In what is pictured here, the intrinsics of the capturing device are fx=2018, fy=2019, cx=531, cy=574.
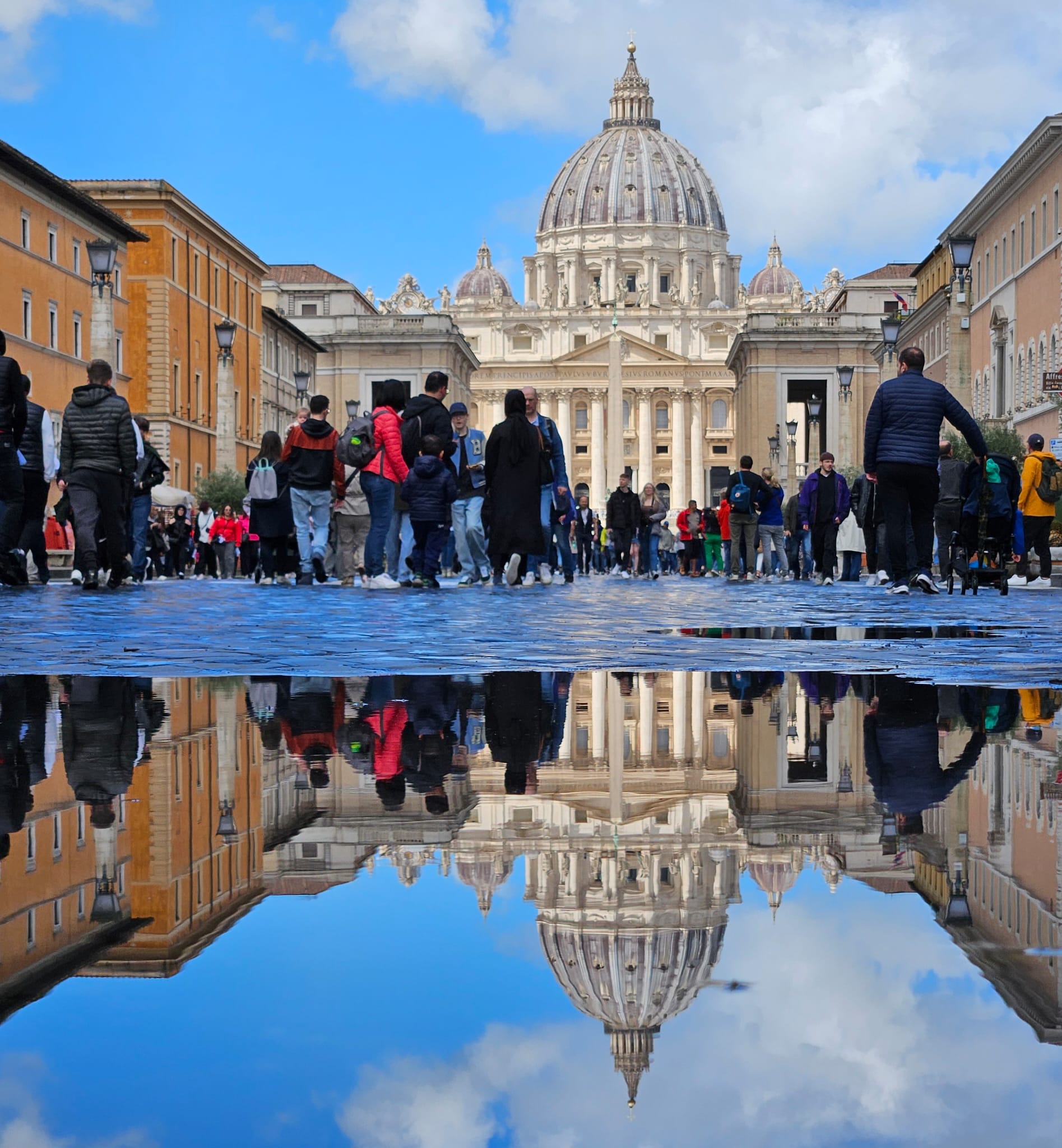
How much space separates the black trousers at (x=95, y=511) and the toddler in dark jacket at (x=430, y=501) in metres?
2.44

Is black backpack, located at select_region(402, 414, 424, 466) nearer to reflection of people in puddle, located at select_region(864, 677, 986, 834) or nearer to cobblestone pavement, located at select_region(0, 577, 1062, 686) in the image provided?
cobblestone pavement, located at select_region(0, 577, 1062, 686)

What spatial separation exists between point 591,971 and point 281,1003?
36 centimetres

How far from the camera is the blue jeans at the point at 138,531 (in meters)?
21.8

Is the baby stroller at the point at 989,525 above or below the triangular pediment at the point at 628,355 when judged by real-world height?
below

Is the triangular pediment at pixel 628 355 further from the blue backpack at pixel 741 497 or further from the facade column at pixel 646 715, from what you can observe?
the facade column at pixel 646 715

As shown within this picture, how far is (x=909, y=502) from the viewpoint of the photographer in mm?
14898

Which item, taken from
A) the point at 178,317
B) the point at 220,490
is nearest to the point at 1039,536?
the point at 220,490

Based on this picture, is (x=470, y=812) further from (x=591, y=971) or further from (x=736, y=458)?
(x=736, y=458)

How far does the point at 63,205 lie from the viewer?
4778 cm

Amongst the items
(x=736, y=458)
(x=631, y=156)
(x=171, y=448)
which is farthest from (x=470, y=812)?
(x=631, y=156)

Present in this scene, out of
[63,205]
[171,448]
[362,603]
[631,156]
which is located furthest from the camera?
[631,156]

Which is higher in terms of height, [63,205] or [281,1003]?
[63,205]

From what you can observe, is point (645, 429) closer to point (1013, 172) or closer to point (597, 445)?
point (597, 445)

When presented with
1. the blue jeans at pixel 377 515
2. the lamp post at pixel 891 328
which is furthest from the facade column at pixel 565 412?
the blue jeans at pixel 377 515
